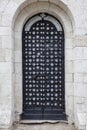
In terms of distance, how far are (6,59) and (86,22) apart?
89.2 inches

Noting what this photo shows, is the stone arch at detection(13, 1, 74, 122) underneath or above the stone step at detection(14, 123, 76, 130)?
above

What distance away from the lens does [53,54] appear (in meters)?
8.59

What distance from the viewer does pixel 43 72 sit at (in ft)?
28.2

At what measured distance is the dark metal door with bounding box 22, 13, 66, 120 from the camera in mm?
8586

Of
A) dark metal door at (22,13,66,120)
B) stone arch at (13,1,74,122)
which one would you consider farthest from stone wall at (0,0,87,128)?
dark metal door at (22,13,66,120)

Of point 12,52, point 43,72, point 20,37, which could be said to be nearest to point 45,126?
point 43,72

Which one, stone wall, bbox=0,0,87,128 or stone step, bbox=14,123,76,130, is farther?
stone step, bbox=14,123,76,130

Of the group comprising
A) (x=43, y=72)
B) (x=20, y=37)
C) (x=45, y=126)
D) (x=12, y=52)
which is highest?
(x=20, y=37)

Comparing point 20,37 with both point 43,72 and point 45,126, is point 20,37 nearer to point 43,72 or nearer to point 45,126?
point 43,72

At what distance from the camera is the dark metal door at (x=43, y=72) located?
859 cm

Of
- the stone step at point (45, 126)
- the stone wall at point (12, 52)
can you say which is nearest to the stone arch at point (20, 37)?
the stone wall at point (12, 52)

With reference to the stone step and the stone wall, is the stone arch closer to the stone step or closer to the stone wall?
the stone wall

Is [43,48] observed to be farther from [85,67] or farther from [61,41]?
[85,67]

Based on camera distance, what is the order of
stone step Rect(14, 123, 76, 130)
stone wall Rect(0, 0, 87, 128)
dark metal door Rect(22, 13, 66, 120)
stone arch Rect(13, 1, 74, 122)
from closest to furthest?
stone wall Rect(0, 0, 87, 128)
stone step Rect(14, 123, 76, 130)
stone arch Rect(13, 1, 74, 122)
dark metal door Rect(22, 13, 66, 120)
